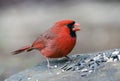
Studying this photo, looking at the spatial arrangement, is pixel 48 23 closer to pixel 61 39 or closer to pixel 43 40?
pixel 43 40

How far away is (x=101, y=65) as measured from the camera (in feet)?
16.0

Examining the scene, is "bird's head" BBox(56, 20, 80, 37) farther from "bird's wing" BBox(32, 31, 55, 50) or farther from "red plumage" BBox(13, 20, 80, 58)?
"bird's wing" BBox(32, 31, 55, 50)

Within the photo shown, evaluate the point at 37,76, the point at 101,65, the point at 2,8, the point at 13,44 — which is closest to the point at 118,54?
the point at 101,65

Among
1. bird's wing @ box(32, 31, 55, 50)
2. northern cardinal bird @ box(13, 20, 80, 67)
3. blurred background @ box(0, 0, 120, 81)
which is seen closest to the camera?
northern cardinal bird @ box(13, 20, 80, 67)

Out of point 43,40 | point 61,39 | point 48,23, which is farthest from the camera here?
point 48,23

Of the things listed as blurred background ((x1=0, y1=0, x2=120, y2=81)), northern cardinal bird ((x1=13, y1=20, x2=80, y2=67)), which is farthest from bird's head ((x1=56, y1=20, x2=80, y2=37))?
blurred background ((x1=0, y1=0, x2=120, y2=81))

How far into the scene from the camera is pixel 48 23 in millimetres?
10477

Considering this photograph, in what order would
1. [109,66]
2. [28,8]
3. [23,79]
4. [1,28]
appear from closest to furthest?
[109,66]
[23,79]
[1,28]
[28,8]

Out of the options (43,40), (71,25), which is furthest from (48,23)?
(71,25)

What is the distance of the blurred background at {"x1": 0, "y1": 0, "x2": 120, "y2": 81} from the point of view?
9625mm

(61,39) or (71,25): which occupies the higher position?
(71,25)

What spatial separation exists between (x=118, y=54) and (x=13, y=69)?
13.6 feet

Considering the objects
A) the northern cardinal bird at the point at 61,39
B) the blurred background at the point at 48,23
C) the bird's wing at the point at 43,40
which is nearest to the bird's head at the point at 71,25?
the northern cardinal bird at the point at 61,39

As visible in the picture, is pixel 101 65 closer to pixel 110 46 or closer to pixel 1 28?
pixel 110 46
